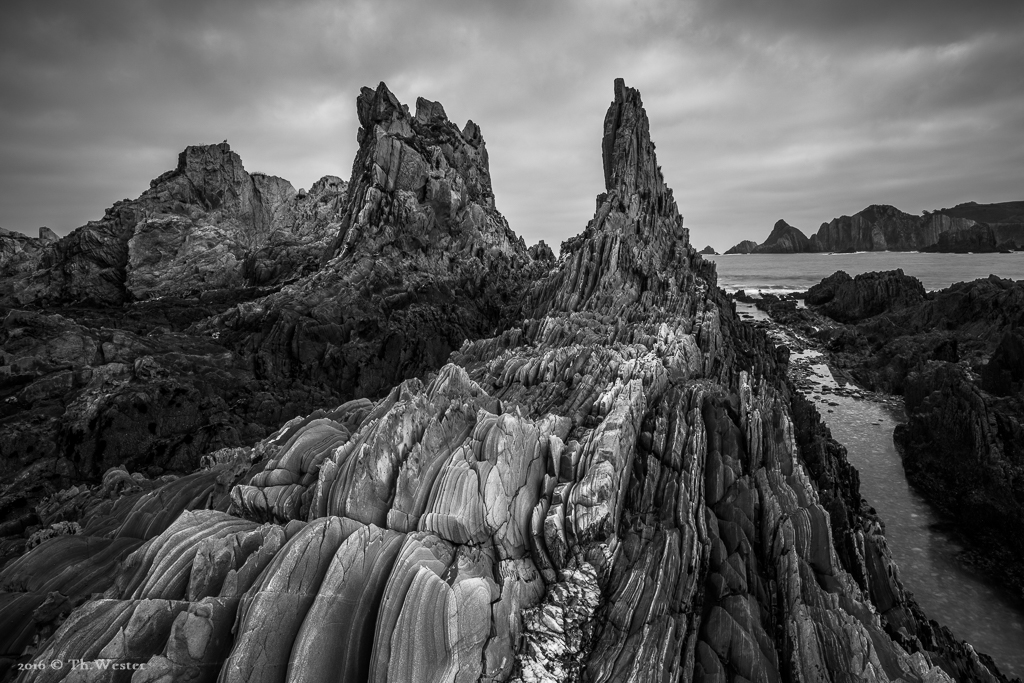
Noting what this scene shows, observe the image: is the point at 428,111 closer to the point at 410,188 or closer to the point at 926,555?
the point at 410,188

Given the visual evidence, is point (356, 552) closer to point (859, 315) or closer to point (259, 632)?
point (259, 632)

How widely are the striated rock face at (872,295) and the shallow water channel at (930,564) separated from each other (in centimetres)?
4085

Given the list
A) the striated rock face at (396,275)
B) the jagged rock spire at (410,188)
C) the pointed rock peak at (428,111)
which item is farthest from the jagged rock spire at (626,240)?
the pointed rock peak at (428,111)

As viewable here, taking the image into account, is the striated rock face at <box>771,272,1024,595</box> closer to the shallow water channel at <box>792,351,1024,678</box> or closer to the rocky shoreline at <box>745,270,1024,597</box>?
the rocky shoreline at <box>745,270,1024,597</box>

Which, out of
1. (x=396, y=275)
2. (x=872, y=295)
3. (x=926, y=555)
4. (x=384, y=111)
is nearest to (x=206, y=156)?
(x=384, y=111)

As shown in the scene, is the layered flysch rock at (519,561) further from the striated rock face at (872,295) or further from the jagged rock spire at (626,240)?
the striated rock face at (872,295)

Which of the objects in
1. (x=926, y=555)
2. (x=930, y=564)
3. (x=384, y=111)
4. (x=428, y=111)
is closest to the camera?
(x=930, y=564)

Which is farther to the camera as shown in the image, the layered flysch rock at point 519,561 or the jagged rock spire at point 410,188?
the jagged rock spire at point 410,188

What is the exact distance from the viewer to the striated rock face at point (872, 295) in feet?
187

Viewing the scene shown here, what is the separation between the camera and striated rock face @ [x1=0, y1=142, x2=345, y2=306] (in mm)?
44688

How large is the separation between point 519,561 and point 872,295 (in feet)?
239

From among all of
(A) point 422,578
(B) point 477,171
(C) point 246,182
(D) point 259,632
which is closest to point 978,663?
(A) point 422,578

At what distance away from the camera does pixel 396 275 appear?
4419 cm

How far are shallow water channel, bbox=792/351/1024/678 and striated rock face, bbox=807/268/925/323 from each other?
4085 cm
